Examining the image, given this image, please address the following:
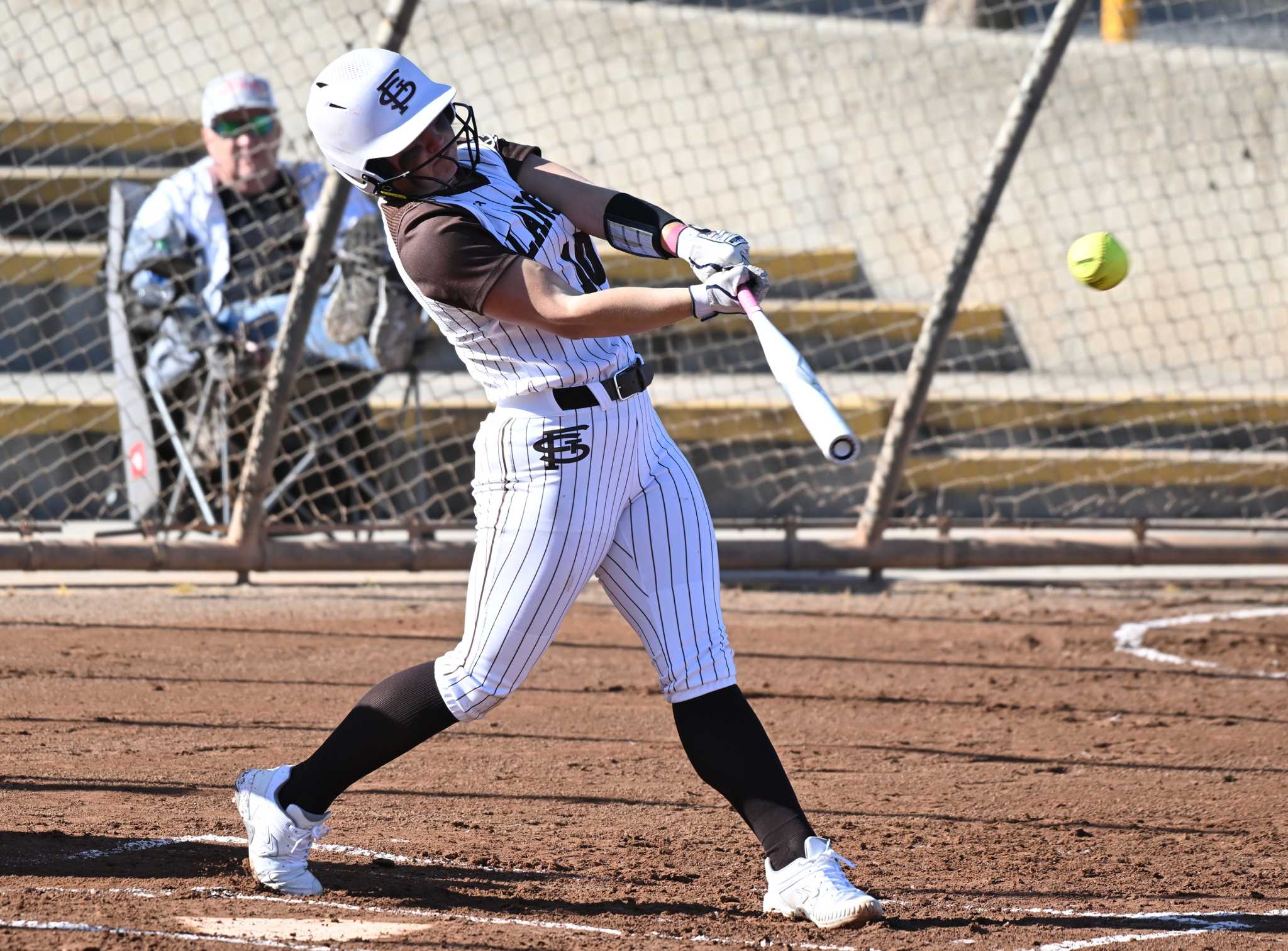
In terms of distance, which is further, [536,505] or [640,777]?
[640,777]

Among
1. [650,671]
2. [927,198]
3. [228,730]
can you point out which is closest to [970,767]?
[650,671]

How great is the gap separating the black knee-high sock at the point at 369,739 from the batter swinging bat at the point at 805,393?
3.05 feet

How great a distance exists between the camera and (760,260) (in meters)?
8.62

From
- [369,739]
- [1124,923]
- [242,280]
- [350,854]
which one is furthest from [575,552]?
[242,280]

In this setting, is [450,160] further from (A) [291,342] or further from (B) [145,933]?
(A) [291,342]

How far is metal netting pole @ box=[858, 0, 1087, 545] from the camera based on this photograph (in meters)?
5.95

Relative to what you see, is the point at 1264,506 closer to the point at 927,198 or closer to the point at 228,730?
the point at 927,198

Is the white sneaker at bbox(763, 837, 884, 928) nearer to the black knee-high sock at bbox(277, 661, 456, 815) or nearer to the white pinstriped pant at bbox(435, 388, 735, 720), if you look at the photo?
the white pinstriped pant at bbox(435, 388, 735, 720)

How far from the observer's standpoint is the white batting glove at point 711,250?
2.83 meters

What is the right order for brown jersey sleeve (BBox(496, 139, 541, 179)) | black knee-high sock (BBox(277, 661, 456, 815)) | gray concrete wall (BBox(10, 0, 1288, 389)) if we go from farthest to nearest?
gray concrete wall (BBox(10, 0, 1288, 389)), brown jersey sleeve (BBox(496, 139, 541, 179)), black knee-high sock (BBox(277, 661, 456, 815))

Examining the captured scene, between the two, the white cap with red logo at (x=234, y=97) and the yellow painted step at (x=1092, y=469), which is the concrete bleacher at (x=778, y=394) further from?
the white cap with red logo at (x=234, y=97)

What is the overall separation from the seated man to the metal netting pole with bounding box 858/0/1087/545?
196cm

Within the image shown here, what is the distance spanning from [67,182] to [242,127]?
197 cm

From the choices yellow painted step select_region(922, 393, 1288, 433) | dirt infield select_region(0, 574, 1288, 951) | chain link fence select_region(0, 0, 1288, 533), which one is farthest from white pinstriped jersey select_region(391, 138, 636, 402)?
yellow painted step select_region(922, 393, 1288, 433)
